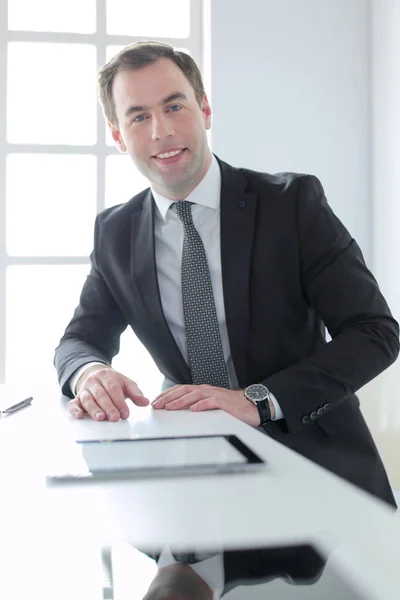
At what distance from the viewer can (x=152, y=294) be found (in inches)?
71.6

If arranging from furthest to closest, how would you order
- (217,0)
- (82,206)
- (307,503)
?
(82,206) → (217,0) → (307,503)

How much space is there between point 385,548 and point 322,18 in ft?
10.8

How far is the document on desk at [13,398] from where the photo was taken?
4.71ft

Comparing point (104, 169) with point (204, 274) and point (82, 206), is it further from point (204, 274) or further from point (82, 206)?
point (204, 274)

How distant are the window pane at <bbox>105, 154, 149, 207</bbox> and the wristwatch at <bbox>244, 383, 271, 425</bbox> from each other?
231 centimetres

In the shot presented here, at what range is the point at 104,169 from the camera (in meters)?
3.58

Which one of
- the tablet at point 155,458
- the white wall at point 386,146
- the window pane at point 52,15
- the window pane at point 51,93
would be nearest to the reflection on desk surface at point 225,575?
the tablet at point 155,458

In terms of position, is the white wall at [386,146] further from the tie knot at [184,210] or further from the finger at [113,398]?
the finger at [113,398]

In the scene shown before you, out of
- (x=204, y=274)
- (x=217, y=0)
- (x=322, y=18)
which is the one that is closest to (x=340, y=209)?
(x=322, y=18)

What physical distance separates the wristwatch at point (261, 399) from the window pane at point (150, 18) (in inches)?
106

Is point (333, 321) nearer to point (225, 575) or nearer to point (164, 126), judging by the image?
point (164, 126)

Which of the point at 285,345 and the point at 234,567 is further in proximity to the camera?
the point at 285,345

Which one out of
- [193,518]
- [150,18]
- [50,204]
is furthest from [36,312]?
[193,518]

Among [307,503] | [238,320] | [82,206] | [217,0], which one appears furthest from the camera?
[82,206]
